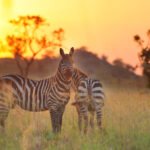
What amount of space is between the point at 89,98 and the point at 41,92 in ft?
2.99

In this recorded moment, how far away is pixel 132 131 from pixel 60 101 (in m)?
2.11

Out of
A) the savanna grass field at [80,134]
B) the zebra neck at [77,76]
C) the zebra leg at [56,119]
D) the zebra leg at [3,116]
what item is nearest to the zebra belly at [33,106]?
the savanna grass field at [80,134]

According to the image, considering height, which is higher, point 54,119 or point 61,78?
point 61,78

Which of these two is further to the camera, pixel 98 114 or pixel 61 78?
pixel 61 78

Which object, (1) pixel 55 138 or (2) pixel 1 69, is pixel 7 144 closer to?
(1) pixel 55 138

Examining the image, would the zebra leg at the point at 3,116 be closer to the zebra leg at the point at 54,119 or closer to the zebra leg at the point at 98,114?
the zebra leg at the point at 54,119

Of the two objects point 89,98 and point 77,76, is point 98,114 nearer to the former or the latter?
point 89,98

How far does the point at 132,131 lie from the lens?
28.3 feet

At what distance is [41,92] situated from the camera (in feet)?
35.4

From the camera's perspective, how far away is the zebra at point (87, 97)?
33.6ft

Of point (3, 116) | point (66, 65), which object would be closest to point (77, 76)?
point (66, 65)

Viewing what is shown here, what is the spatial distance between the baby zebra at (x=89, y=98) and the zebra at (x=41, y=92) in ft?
0.90

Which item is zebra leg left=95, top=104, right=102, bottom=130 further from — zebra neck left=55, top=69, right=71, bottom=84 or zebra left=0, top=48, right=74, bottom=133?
zebra neck left=55, top=69, right=71, bottom=84

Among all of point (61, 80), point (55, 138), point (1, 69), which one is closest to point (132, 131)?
point (55, 138)
